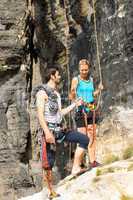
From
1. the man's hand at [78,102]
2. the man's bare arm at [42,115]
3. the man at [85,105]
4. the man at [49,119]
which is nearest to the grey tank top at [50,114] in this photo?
the man at [49,119]

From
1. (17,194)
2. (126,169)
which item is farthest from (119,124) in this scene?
(17,194)

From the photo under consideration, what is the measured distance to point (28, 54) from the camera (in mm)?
28406

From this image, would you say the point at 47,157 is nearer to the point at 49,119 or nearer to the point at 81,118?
the point at 49,119

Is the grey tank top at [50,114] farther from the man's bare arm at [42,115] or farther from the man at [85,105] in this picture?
the man at [85,105]

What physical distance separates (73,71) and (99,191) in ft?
46.9

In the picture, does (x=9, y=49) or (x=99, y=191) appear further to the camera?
(x=9, y=49)

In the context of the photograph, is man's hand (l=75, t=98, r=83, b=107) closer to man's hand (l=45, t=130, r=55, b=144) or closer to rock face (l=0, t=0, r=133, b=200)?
man's hand (l=45, t=130, r=55, b=144)

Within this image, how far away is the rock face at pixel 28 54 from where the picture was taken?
2333 centimetres

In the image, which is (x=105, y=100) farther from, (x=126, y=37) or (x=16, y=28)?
(x=16, y=28)

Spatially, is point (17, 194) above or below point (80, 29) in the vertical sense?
below

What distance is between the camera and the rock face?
23328mm

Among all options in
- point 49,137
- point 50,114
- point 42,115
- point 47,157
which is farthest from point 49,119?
point 47,157

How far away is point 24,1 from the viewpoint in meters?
28.7

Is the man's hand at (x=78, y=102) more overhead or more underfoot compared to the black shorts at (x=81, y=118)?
more overhead
